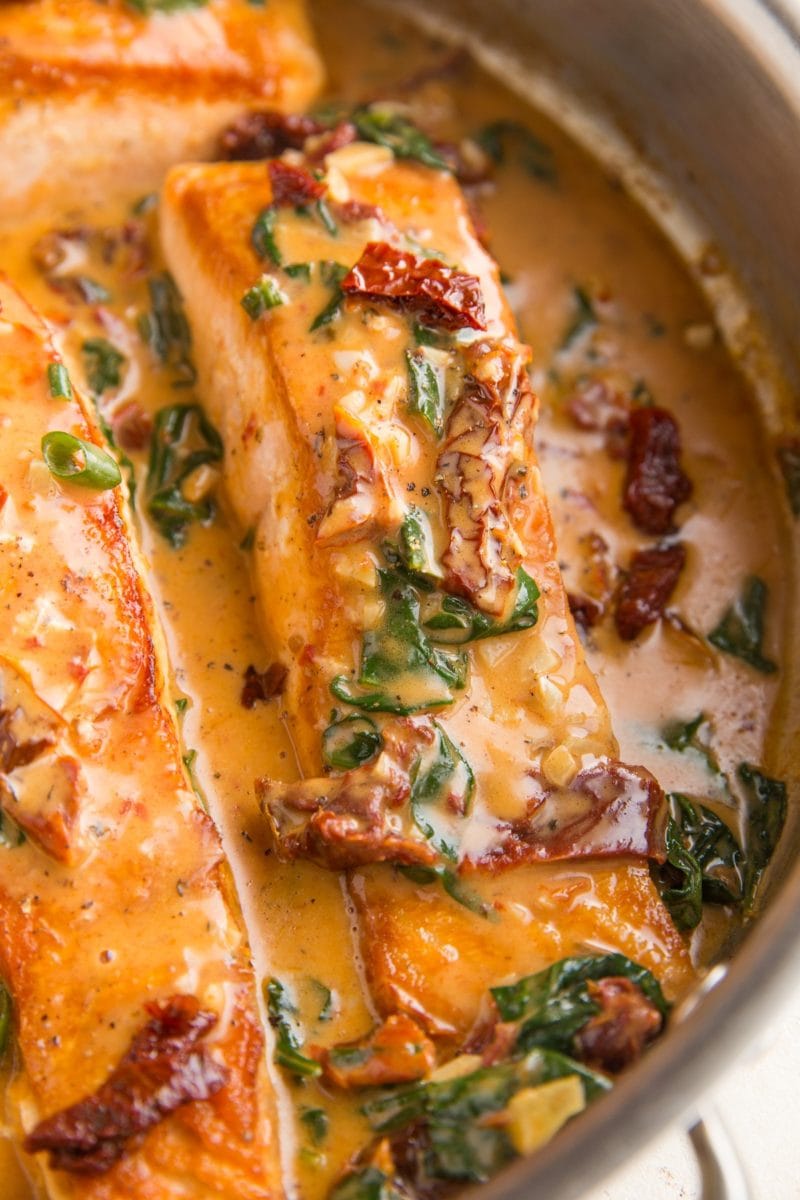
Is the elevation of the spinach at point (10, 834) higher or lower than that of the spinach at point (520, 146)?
lower

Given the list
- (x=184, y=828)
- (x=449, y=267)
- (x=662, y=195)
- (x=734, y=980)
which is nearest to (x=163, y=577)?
(x=184, y=828)

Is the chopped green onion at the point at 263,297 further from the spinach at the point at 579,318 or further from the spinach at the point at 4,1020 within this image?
the spinach at the point at 4,1020

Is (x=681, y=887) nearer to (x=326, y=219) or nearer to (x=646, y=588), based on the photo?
(x=646, y=588)

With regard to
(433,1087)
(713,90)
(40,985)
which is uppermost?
(713,90)

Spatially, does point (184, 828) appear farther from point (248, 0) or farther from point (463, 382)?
point (248, 0)

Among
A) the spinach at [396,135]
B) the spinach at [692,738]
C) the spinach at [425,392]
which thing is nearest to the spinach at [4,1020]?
the spinach at [425,392]

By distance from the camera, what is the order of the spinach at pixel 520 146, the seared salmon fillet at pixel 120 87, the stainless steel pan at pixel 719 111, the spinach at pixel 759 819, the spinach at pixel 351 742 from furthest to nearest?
the spinach at pixel 520 146
the seared salmon fillet at pixel 120 87
the stainless steel pan at pixel 719 111
the spinach at pixel 759 819
the spinach at pixel 351 742
